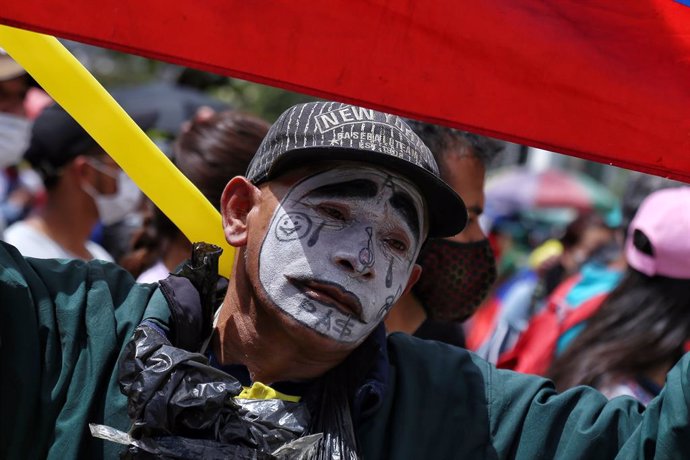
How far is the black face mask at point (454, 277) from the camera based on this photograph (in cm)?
377

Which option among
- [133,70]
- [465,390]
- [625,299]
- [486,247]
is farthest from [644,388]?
[133,70]

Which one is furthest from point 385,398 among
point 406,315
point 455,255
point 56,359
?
point 406,315

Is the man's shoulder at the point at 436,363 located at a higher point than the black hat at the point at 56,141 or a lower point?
lower

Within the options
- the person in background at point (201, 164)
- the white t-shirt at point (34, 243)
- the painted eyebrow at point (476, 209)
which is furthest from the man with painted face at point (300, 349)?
the white t-shirt at point (34, 243)

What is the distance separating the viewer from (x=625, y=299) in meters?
4.30

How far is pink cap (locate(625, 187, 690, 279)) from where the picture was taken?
404 centimetres

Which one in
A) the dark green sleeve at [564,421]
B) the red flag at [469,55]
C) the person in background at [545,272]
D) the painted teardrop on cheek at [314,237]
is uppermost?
the red flag at [469,55]

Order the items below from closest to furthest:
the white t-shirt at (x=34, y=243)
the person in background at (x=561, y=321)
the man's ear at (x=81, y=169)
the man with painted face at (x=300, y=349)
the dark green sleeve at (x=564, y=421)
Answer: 1. the man with painted face at (x=300, y=349)
2. the dark green sleeve at (x=564, y=421)
3. the person in background at (x=561, y=321)
4. the white t-shirt at (x=34, y=243)
5. the man's ear at (x=81, y=169)

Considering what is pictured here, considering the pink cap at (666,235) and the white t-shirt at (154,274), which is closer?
the pink cap at (666,235)

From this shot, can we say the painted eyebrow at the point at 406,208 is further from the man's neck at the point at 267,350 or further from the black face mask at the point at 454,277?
the black face mask at the point at 454,277

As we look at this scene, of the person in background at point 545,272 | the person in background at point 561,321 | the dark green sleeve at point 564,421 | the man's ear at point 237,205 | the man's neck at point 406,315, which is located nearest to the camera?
the dark green sleeve at point 564,421

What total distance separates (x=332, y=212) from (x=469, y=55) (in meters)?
0.47

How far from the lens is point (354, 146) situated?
2.55 meters

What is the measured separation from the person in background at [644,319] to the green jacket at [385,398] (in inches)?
50.5
